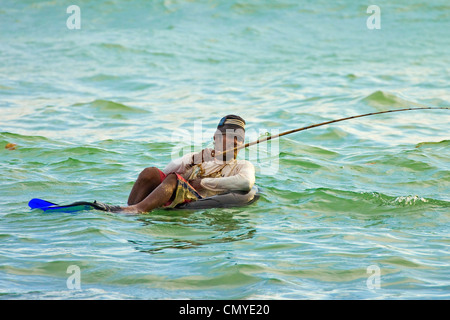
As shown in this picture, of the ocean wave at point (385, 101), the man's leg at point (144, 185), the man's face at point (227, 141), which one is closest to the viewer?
the man's leg at point (144, 185)

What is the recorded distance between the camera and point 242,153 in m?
10.1

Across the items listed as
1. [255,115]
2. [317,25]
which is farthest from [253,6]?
[255,115]

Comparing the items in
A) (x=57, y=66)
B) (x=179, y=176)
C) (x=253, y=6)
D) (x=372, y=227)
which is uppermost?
(x=253, y=6)

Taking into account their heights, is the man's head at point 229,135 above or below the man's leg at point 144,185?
above

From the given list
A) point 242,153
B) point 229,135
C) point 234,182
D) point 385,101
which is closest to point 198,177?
point 234,182

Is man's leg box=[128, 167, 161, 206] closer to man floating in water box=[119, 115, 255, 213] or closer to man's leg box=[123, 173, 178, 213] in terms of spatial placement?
man floating in water box=[119, 115, 255, 213]

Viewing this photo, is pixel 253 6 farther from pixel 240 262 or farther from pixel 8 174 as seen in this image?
pixel 240 262

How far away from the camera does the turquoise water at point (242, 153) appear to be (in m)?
5.13

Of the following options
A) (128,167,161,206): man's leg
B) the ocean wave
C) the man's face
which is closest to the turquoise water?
the ocean wave

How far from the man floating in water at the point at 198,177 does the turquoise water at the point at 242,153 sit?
7.5 inches

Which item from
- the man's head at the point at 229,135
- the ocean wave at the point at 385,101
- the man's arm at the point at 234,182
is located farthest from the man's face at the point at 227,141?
the ocean wave at the point at 385,101

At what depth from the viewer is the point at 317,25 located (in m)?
21.5

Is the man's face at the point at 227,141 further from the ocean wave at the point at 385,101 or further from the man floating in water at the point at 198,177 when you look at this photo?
the ocean wave at the point at 385,101
